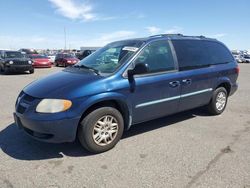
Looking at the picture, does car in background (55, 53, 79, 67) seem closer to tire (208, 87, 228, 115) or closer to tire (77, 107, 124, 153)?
tire (208, 87, 228, 115)

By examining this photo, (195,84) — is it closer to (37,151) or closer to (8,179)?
(37,151)

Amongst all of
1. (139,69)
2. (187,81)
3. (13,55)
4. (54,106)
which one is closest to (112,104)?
(139,69)

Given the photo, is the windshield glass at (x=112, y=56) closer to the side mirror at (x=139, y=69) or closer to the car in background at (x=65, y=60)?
the side mirror at (x=139, y=69)

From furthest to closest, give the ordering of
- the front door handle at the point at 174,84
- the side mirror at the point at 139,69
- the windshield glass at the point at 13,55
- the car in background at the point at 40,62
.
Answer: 1. the car in background at the point at 40,62
2. the windshield glass at the point at 13,55
3. the front door handle at the point at 174,84
4. the side mirror at the point at 139,69

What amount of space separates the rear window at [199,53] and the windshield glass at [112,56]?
3.26ft

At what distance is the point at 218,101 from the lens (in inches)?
244

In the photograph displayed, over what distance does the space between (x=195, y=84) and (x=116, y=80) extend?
2032 mm

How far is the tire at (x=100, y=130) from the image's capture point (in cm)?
382

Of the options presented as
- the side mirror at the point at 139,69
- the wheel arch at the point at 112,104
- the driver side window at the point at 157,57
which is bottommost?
the wheel arch at the point at 112,104

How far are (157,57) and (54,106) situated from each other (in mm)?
2107

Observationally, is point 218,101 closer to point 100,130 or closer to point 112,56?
point 112,56

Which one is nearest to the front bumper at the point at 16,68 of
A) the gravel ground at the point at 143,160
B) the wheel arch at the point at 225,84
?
the gravel ground at the point at 143,160

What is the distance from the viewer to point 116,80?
4.06 metres

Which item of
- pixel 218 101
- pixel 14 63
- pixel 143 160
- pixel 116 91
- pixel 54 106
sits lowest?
pixel 143 160
